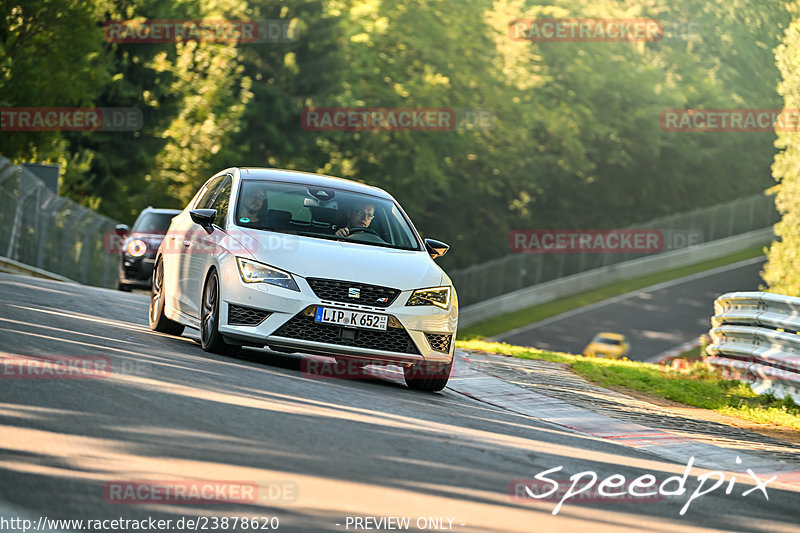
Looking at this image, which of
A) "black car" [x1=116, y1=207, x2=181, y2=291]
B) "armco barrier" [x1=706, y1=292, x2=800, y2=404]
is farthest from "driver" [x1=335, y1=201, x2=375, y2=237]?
"black car" [x1=116, y1=207, x2=181, y2=291]

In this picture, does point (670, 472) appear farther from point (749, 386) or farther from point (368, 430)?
point (749, 386)

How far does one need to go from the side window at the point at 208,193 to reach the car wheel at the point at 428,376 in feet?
10.1

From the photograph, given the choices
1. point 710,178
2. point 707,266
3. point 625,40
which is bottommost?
point 707,266

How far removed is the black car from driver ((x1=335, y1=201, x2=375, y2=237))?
529 inches

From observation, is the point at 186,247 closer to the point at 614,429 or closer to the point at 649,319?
the point at 614,429

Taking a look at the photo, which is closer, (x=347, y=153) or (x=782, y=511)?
(x=782, y=511)

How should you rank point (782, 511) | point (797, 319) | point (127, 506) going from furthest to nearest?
point (797, 319) → point (782, 511) → point (127, 506)

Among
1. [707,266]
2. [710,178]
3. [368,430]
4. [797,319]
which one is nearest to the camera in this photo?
[368,430]

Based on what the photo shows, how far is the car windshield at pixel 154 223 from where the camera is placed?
25297 mm

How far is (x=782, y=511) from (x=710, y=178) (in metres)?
73.3

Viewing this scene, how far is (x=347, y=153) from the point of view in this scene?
6044cm

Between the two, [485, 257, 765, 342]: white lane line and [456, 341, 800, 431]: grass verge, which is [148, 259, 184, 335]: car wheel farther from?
[485, 257, 765, 342]: white lane line

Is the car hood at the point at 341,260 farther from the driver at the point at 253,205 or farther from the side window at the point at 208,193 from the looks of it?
the side window at the point at 208,193

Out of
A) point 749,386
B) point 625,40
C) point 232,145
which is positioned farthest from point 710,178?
point 749,386
